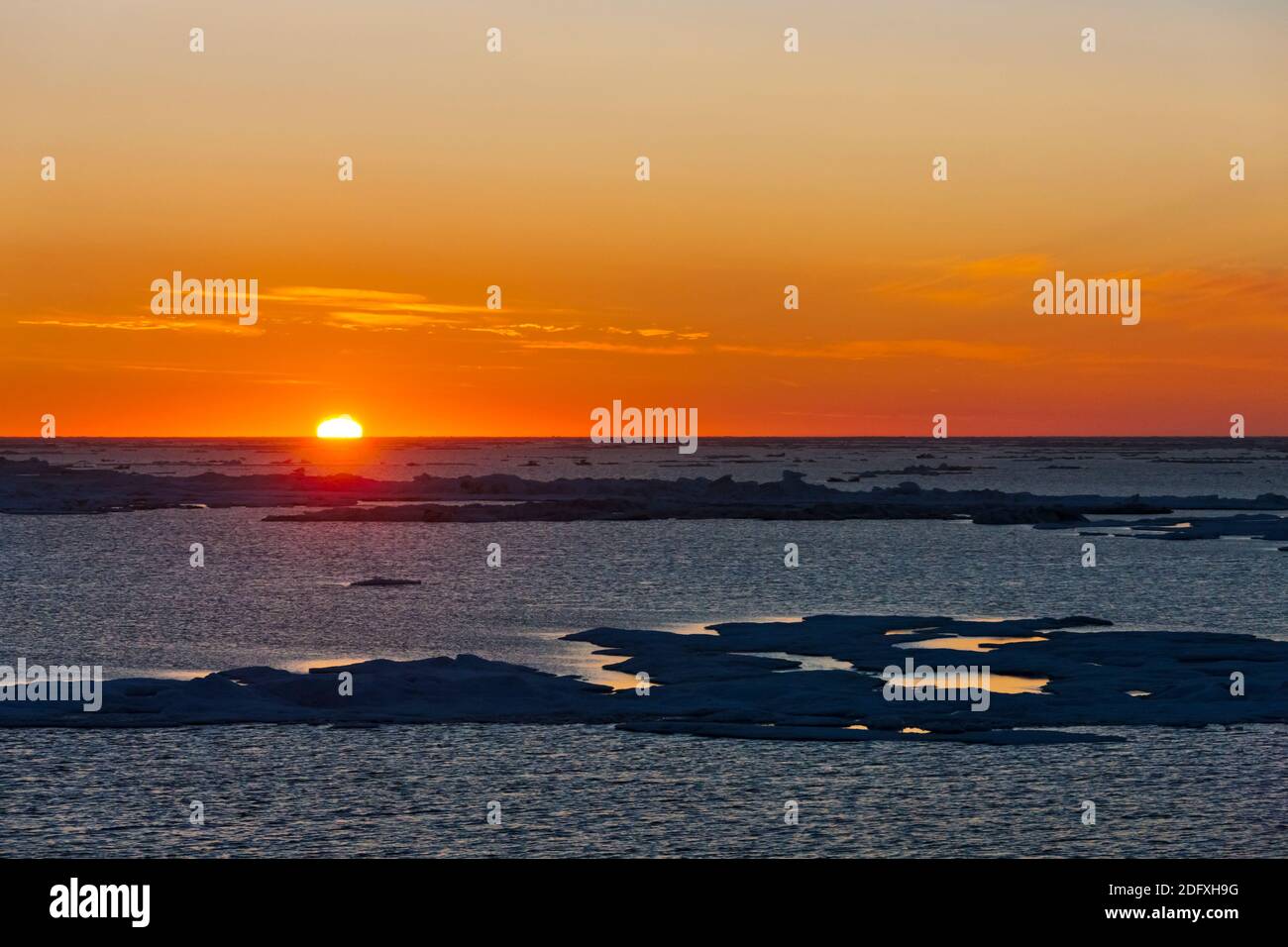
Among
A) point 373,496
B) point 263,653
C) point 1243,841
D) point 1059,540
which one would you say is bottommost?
point 1243,841

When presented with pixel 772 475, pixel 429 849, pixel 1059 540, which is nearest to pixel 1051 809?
pixel 429 849

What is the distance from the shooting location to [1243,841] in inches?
577

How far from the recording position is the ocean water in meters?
15.1

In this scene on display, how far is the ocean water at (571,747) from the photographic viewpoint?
1508 cm

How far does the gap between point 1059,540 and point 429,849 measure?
52.6 m

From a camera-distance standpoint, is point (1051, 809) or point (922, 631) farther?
point (922, 631)

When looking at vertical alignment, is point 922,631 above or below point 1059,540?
below

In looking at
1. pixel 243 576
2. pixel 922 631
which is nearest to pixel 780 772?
pixel 922 631

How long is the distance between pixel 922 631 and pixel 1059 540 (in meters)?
35.1

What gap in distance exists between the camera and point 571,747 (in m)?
19.0
